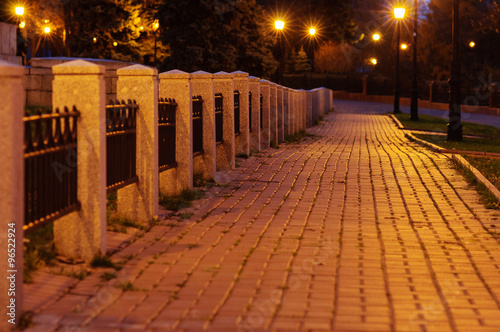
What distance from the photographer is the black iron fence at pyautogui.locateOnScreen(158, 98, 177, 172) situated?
1025 centimetres

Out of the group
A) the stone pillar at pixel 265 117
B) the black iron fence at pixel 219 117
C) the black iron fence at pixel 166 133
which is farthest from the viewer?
the stone pillar at pixel 265 117

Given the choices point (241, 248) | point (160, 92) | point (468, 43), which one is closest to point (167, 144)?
point (160, 92)

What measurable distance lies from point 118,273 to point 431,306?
268 centimetres

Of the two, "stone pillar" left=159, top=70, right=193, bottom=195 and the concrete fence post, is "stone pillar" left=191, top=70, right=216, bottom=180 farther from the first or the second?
the concrete fence post

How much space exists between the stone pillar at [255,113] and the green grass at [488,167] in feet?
16.2

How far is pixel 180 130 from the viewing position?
440 inches

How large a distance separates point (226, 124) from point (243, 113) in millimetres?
2001

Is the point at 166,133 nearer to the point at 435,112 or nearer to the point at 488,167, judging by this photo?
the point at 488,167

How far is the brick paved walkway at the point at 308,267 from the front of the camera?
5414 millimetres

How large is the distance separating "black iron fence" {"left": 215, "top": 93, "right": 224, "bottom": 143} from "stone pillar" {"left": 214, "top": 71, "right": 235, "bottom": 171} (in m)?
0.08

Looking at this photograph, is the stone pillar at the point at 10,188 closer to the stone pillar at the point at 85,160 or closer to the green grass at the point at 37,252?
the green grass at the point at 37,252

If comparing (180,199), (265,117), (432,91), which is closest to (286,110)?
(265,117)

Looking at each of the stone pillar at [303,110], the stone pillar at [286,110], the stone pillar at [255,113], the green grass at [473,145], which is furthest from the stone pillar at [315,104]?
the stone pillar at [255,113]

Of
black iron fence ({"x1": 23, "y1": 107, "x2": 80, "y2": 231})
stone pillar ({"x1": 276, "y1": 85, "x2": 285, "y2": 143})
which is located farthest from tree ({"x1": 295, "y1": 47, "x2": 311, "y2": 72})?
black iron fence ({"x1": 23, "y1": 107, "x2": 80, "y2": 231})
